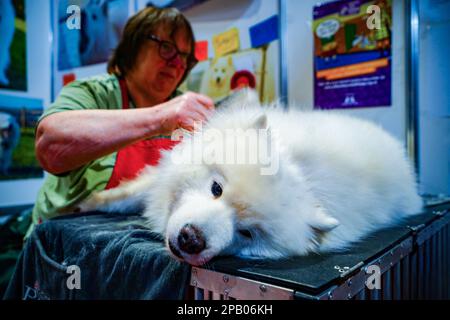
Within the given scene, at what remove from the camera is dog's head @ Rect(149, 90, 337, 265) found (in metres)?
0.72

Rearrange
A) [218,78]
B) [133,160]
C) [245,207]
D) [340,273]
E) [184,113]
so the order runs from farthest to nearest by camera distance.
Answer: [218,78], [133,160], [184,113], [245,207], [340,273]

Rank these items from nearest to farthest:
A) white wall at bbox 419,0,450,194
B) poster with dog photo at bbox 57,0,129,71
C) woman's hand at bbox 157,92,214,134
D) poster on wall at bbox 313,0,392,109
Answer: woman's hand at bbox 157,92,214,134 → white wall at bbox 419,0,450,194 → poster on wall at bbox 313,0,392,109 → poster with dog photo at bbox 57,0,129,71

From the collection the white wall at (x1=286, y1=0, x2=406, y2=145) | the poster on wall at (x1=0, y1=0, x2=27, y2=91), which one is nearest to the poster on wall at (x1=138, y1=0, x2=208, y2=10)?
the white wall at (x1=286, y1=0, x2=406, y2=145)

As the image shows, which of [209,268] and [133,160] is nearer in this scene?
[209,268]

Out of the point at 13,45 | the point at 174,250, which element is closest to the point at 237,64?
the point at 13,45

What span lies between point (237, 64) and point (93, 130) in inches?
50.7

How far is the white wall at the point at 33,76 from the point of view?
1896 mm

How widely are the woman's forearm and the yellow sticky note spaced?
1193 millimetres

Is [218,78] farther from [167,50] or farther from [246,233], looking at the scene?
[246,233]

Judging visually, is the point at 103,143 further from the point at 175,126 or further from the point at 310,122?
the point at 310,122

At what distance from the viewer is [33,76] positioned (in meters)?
2.10

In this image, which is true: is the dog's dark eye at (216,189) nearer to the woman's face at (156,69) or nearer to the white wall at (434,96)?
the woman's face at (156,69)

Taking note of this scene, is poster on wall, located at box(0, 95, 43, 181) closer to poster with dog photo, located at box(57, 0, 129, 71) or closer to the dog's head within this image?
poster with dog photo, located at box(57, 0, 129, 71)
